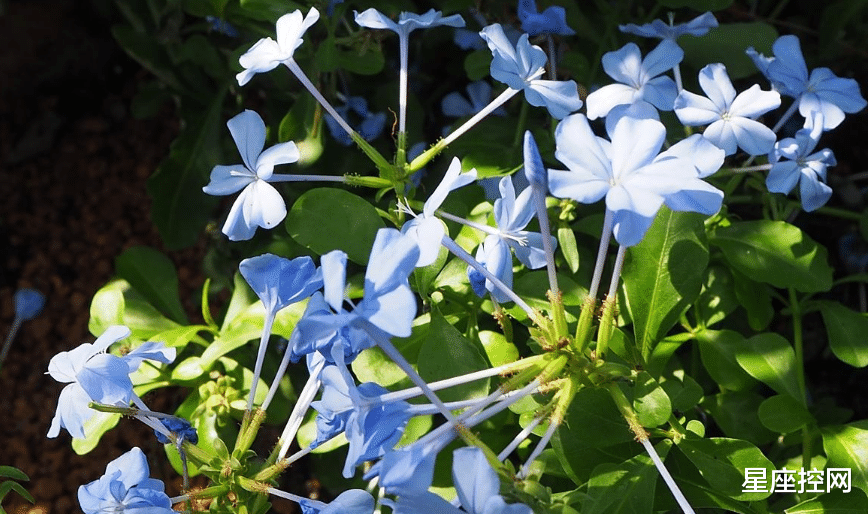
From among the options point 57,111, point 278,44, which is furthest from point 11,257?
point 278,44

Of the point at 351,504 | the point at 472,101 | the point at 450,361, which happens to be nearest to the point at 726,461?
the point at 450,361

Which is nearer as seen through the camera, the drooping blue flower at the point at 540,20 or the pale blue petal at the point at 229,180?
the pale blue petal at the point at 229,180

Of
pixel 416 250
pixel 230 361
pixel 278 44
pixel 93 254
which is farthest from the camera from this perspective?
pixel 93 254

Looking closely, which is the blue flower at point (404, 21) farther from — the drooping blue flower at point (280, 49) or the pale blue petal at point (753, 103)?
the pale blue petal at point (753, 103)

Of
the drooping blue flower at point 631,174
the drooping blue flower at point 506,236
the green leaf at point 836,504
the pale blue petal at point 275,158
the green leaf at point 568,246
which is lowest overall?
the green leaf at point 836,504

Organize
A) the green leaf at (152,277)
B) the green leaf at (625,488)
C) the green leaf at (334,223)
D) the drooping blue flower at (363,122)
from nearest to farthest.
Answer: the green leaf at (625,488) → the green leaf at (334,223) → the green leaf at (152,277) → the drooping blue flower at (363,122)

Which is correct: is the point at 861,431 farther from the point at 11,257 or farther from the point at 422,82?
the point at 11,257

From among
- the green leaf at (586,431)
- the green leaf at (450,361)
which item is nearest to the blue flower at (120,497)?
the green leaf at (450,361)
